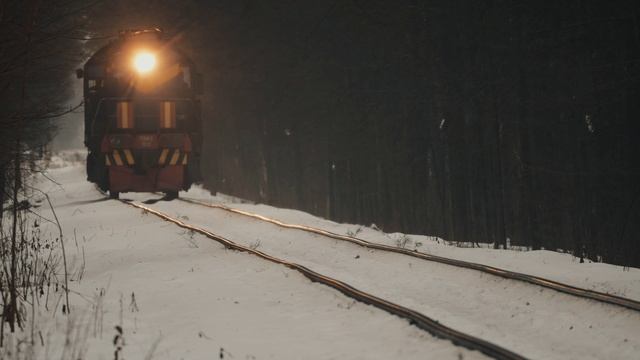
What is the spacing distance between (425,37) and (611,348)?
15.9 m

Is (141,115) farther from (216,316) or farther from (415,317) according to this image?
(415,317)

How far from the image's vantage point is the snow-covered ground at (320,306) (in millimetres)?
5961

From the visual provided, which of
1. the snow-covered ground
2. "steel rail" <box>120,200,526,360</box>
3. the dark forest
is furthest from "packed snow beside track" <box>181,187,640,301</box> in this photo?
"steel rail" <box>120,200,526,360</box>

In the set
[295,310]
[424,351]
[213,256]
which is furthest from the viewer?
[213,256]

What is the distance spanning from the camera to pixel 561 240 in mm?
20078

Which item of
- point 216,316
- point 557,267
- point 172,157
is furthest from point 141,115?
point 216,316

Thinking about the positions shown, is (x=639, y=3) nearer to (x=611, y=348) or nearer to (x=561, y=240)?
(x=561, y=240)

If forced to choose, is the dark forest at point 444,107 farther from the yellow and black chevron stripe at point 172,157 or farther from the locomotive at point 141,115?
the yellow and black chevron stripe at point 172,157

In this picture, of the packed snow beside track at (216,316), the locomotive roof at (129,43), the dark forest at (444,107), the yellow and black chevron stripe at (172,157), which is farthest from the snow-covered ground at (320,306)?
the locomotive roof at (129,43)

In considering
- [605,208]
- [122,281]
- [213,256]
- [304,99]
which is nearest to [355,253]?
[213,256]

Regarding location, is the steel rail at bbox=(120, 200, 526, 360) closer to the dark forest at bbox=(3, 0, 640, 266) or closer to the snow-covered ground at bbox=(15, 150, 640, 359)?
the snow-covered ground at bbox=(15, 150, 640, 359)

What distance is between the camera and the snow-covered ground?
5961 millimetres

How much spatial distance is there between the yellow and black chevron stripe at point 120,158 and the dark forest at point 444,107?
12.6 ft

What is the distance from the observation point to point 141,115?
68.7 feet
